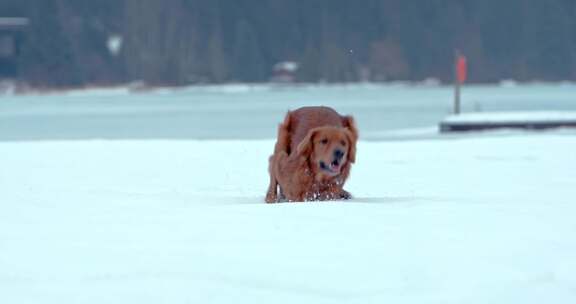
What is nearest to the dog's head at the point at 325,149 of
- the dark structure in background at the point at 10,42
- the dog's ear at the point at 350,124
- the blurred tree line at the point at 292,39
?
the dog's ear at the point at 350,124

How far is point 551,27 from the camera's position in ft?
289

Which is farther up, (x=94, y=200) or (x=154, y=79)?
(x=94, y=200)

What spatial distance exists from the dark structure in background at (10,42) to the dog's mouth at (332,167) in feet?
242

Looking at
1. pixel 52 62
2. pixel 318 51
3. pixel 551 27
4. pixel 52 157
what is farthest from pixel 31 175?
pixel 551 27

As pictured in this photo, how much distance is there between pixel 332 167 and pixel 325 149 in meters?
0.13

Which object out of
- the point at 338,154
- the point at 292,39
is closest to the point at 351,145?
the point at 338,154

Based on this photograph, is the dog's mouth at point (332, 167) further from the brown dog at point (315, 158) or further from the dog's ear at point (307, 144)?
the dog's ear at point (307, 144)

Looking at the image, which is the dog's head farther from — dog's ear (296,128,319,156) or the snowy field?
the snowy field

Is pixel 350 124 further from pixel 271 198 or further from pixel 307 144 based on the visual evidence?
pixel 271 198

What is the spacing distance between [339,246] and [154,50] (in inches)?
3144

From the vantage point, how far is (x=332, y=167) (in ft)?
23.3

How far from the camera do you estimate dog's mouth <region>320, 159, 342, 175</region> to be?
710 cm

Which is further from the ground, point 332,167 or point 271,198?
point 332,167

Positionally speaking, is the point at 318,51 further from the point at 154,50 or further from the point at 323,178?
the point at 323,178
